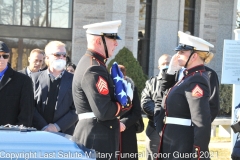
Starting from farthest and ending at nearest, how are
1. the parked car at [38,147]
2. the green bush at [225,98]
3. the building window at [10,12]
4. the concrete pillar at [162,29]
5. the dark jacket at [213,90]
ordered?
the green bush at [225,98] → the concrete pillar at [162,29] → the building window at [10,12] → the dark jacket at [213,90] → the parked car at [38,147]

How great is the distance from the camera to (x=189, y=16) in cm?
2247

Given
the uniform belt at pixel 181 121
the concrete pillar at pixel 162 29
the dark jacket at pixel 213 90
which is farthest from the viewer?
the concrete pillar at pixel 162 29

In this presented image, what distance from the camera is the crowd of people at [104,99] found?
210 inches

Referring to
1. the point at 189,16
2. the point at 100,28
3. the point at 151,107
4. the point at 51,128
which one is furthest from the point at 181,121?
the point at 189,16

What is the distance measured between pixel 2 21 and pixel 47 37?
1.45 metres

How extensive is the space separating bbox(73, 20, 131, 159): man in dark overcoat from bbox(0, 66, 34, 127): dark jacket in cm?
113

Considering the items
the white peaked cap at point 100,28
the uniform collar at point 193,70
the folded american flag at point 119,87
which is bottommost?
the folded american flag at point 119,87

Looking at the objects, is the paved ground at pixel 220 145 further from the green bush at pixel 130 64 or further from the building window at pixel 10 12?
the building window at pixel 10 12

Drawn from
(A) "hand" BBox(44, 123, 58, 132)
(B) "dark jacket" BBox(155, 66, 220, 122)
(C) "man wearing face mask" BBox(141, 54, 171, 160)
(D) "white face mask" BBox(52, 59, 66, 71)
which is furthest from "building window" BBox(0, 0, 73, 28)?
(A) "hand" BBox(44, 123, 58, 132)

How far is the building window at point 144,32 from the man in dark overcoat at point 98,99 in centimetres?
1560

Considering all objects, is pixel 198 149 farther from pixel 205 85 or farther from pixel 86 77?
pixel 86 77

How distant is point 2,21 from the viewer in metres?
17.9

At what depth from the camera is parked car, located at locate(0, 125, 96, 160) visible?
383cm

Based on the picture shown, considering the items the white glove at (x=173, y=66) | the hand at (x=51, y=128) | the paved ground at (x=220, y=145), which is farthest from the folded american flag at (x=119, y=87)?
the paved ground at (x=220, y=145)
